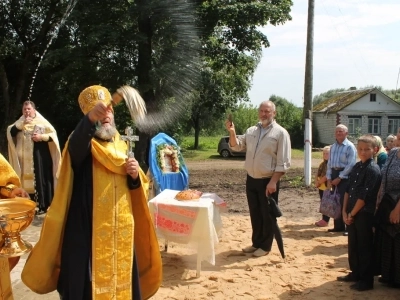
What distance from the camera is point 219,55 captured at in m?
16.0

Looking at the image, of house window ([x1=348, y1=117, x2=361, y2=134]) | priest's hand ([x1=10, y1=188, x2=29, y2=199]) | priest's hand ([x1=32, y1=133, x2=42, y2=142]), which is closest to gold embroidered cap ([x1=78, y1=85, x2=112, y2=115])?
priest's hand ([x1=10, y1=188, x2=29, y2=199])

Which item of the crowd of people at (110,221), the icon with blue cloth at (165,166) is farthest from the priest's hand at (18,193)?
the icon with blue cloth at (165,166)

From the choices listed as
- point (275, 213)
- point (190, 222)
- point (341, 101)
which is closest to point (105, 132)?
point (190, 222)

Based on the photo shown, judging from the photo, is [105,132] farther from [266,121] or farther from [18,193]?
[266,121]

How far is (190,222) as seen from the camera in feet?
16.6

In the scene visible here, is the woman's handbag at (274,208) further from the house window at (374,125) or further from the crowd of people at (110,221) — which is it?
the house window at (374,125)

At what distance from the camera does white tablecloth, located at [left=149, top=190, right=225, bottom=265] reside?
5004 mm

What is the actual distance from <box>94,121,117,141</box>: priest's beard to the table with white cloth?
6.70 ft

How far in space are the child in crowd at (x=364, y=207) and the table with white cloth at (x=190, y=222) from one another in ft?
4.88

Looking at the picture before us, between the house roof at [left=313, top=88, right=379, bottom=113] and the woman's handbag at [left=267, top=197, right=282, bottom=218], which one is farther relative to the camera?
the house roof at [left=313, top=88, right=379, bottom=113]

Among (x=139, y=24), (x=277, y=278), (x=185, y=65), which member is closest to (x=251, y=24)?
(x=185, y=65)

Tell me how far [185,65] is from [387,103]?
29.5 m

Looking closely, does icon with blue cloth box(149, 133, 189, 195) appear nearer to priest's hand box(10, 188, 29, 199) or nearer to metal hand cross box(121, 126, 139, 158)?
priest's hand box(10, 188, 29, 199)

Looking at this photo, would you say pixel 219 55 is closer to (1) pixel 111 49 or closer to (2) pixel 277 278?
(1) pixel 111 49
